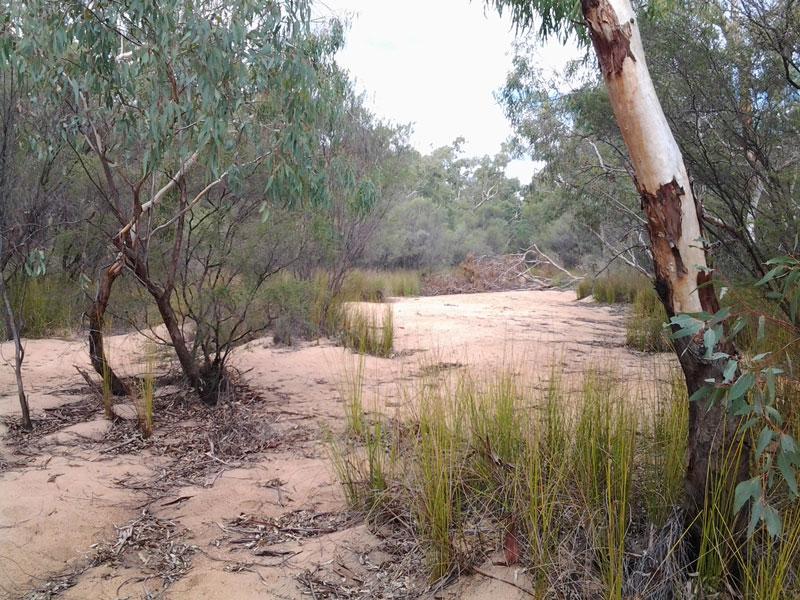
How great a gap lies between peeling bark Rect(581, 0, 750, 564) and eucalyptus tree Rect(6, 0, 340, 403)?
99.4 inches

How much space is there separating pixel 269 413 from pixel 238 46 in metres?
2.66

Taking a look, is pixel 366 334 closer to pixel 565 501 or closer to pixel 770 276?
pixel 565 501

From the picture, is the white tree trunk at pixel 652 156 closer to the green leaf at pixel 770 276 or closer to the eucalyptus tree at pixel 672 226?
the eucalyptus tree at pixel 672 226

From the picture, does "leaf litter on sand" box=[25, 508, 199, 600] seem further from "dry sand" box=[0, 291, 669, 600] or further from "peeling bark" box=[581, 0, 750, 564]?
"peeling bark" box=[581, 0, 750, 564]

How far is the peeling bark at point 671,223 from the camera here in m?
2.38

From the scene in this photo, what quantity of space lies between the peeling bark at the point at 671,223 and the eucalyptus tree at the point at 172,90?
2526mm

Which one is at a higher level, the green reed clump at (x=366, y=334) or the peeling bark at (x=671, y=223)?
the peeling bark at (x=671, y=223)

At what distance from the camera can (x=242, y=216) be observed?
575cm

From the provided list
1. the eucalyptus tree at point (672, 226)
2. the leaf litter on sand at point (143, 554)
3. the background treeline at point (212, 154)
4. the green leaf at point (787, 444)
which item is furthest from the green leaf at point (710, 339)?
the leaf litter on sand at point (143, 554)

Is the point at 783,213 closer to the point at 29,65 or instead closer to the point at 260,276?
the point at 260,276

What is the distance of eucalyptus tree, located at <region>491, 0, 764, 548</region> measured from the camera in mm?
2369

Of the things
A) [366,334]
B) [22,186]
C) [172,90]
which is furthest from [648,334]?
[22,186]

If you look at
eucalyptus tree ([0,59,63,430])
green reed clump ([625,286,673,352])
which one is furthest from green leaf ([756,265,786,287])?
green reed clump ([625,286,673,352])

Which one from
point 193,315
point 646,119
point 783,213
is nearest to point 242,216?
point 193,315
